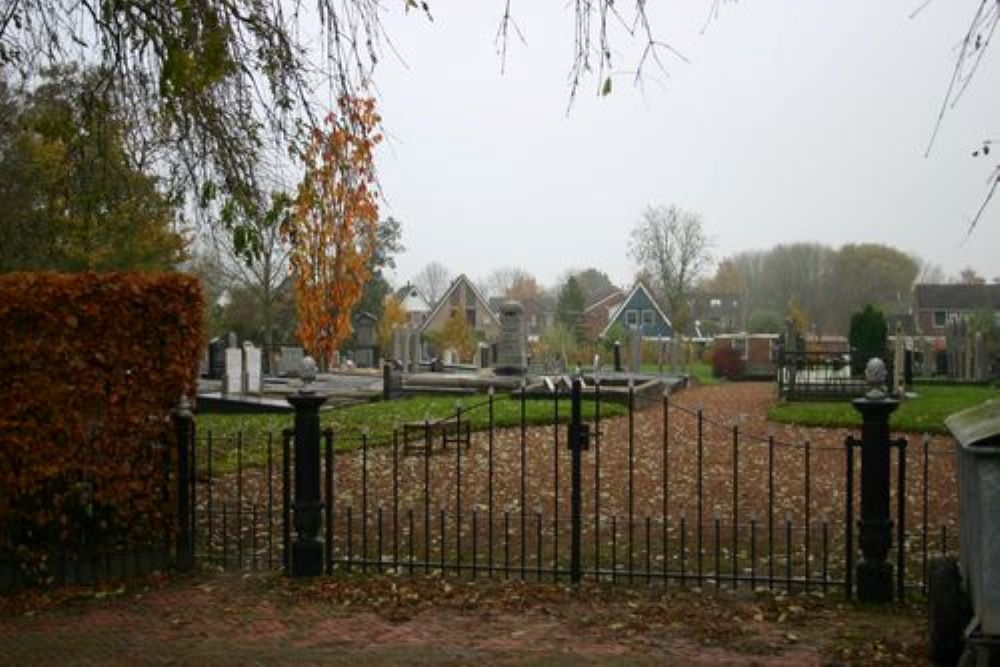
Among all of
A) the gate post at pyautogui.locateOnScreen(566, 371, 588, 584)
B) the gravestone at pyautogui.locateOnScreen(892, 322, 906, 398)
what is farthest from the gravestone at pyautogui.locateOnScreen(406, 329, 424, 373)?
the gate post at pyautogui.locateOnScreen(566, 371, 588, 584)

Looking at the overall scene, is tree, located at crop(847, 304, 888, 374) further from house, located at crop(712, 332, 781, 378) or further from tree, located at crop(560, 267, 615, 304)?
tree, located at crop(560, 267, 615, 304)

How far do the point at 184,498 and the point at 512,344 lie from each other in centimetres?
2206

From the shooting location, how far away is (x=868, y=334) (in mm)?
29094

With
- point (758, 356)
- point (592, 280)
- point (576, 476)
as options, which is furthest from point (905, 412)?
point (592, 280)

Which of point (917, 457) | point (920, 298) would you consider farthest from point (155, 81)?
point (920, 298)

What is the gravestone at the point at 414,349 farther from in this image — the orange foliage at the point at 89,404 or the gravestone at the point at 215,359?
the orange foliage at the point at 89,404

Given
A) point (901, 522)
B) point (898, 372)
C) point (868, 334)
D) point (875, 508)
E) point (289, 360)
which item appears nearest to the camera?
point (901, 522)

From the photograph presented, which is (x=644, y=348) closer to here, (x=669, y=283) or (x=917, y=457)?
(x=669, y=283)

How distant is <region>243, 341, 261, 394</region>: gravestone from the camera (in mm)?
25469

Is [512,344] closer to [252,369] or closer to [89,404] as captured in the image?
[252,369]

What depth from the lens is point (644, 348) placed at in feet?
168

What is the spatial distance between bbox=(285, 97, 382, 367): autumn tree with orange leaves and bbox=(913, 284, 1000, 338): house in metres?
54.6

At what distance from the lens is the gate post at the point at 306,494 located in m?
7.13

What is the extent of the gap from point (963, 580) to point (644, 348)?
46.1 metres
